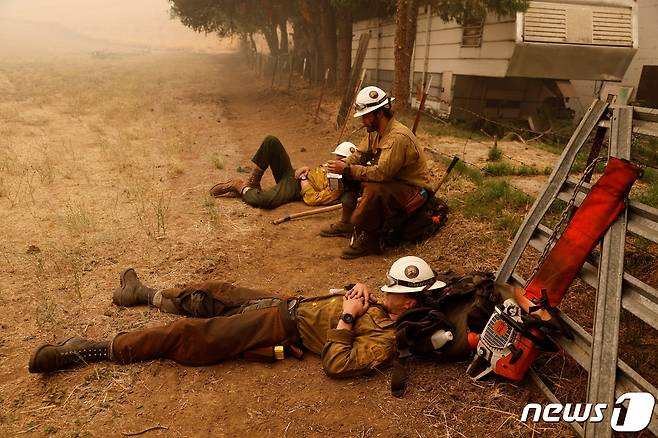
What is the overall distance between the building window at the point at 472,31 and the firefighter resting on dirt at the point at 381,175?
7241 mm

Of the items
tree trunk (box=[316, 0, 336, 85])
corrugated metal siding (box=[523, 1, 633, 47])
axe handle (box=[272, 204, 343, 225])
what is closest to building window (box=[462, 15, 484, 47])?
corrugated metal siding (box=[523, 1, 633, 47])

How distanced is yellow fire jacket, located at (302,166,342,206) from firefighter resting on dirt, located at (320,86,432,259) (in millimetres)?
1493

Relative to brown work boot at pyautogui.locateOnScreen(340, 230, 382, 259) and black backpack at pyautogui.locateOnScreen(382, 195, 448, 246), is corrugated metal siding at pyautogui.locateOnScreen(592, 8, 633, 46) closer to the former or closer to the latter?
black backpack at pyautogui.locateOnScreen(382, 195, 448, 246)

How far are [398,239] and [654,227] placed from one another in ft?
11.3

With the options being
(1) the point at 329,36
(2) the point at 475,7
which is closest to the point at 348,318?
(2) the point at 475,7

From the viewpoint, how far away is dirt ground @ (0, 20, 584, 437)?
10.8 feet

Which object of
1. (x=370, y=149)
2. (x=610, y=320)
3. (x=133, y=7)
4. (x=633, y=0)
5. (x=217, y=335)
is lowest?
(x=217, y=335)

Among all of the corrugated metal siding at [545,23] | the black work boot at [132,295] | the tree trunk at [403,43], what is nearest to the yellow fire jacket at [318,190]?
the black work boot at [132,295]

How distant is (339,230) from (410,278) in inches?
119

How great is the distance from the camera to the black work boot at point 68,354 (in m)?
3.63

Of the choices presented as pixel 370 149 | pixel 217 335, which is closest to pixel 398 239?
pixel 370 149

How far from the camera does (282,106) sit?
63.1ft

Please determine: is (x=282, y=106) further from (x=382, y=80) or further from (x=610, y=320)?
(x=610, y=320)

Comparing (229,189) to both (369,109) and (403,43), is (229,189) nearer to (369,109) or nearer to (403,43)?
(369,109)
